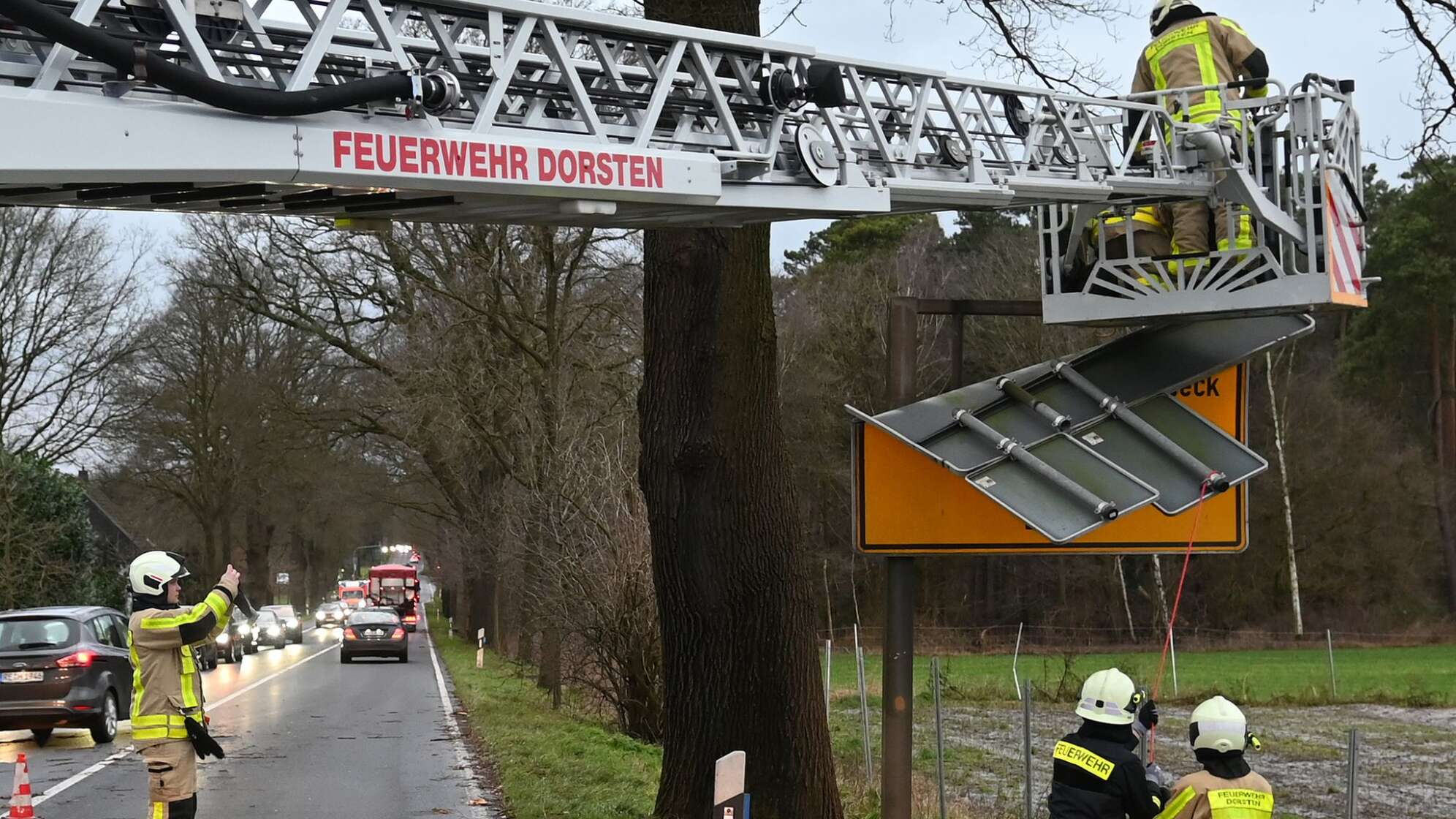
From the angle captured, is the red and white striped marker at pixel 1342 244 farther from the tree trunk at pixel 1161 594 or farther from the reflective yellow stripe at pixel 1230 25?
the tree trunk at pixel 1161 594

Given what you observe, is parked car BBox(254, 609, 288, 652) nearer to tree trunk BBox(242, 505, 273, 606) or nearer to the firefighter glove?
tree trunk BBox(242, 505, 273, 606)

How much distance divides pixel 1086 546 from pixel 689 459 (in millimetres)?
2544

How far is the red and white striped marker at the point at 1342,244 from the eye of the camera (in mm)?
7508

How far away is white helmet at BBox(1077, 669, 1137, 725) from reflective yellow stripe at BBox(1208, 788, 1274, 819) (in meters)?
0.39

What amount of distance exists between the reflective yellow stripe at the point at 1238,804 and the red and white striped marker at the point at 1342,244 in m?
2.88

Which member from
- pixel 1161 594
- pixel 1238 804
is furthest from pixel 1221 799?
pixel 1161 594

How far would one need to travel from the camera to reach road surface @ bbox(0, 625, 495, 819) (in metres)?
12.5

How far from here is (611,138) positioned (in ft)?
19.8

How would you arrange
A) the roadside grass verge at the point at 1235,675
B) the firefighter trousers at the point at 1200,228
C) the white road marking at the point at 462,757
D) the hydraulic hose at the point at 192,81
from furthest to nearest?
1. the roadside grass verge at the point at 1235,675
2. the white road marking at the point at 462,757
3. the firefighter trousers at the point at 1200,228
4. the hydraulic hose at the point at 192,81

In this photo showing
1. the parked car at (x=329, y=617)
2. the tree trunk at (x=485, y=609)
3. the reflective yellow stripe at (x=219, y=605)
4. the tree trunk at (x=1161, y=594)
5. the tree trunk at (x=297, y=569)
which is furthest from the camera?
the parked car at (x=329, y=617)

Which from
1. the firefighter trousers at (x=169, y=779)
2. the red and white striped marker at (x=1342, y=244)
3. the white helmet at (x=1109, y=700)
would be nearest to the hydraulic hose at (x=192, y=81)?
the white helmet at (x=1109, y=700)

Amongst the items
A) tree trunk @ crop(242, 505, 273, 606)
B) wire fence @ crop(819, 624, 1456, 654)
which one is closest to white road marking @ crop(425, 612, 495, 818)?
wire fence @ crop(819, 624, 1456, 654)

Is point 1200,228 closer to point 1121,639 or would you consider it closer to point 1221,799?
point 1221,799

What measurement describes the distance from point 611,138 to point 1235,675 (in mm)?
28434
